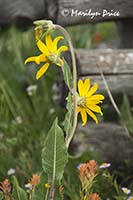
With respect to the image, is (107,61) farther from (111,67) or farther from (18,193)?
(18,193)

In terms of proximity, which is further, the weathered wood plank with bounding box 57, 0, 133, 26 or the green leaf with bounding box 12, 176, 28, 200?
the weathered wood plank with bounding box 57, 0, 133, 26

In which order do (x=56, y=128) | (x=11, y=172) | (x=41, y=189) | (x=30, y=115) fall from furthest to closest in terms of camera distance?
(x=30, y=115) < (x=11, y=172) < (x=41, y=189) < (x=56, y=128)

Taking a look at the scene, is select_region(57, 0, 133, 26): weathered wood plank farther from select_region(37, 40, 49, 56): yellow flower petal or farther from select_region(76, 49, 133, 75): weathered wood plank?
select_region(37, 40, 49, 56): yellow flower petal

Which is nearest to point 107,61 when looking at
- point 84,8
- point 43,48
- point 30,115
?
point 84,8

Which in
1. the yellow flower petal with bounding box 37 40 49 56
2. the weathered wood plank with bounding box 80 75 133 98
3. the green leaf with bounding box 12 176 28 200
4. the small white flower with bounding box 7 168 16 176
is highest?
the yellow flower petal with bounding box 37 40 49 56

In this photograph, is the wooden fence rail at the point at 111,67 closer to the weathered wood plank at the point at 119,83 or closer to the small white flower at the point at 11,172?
the weathered wood plank at the point at 119,83

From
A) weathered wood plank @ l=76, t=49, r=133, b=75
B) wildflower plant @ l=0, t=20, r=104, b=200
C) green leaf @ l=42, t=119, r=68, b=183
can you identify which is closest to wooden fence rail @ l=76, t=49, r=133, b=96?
weathered wood plank @ l=76, t=49, r=133, b=75

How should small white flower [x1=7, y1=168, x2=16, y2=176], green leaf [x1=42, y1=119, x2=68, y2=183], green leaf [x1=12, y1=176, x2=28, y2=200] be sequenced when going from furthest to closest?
small white flower [x1=7, y1=168, x2=16, y2=176], green leaf [x1=12, y1=176, x2=28, y2=200], green leaf [x1=42, y1=119, x2=68, y2=183]
